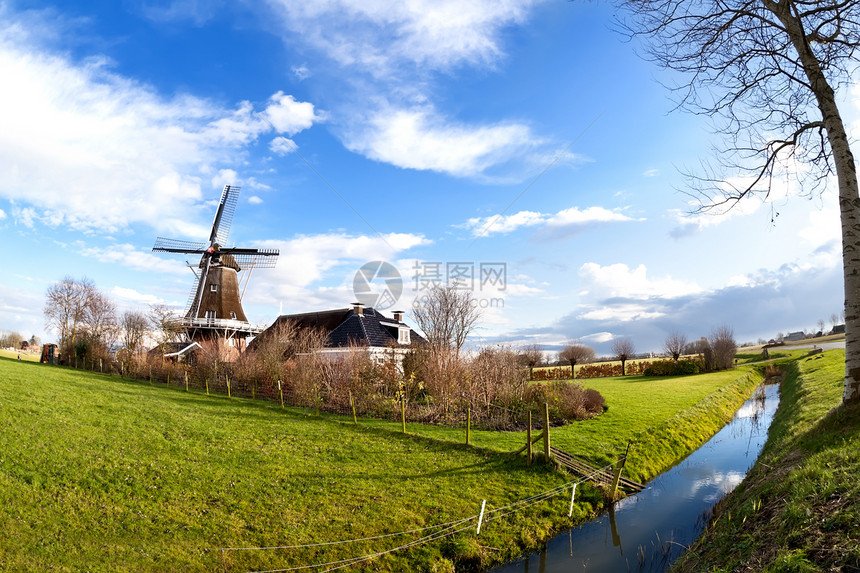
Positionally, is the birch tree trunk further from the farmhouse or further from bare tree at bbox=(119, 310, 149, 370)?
bare tree at bbox=(119, 310, 149, 370)

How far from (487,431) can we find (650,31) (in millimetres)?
12430

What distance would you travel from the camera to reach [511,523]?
390 inches

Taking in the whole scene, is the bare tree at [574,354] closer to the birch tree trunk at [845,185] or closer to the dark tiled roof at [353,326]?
the dark tiled roof at [353,326]

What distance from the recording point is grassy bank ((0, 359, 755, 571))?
8125 millimetres

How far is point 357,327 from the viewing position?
32.2 m

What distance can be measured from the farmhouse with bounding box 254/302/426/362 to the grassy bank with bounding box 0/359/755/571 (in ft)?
42.2

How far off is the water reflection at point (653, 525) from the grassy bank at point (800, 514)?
1.25 metres

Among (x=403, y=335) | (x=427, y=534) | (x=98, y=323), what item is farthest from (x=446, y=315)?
(x=98, y=323)

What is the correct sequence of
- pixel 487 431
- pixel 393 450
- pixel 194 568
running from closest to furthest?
pixel 194 568, pixel 393 450, pixel 487 431

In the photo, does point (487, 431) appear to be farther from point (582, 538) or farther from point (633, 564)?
point (633, 564)

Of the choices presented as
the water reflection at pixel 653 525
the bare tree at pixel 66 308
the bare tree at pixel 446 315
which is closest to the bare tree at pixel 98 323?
the bare tree at pixel 66 308

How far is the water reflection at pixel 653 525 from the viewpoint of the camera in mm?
8987

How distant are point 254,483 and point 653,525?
902cm

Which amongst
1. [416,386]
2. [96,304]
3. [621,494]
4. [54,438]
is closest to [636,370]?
[416,386]
